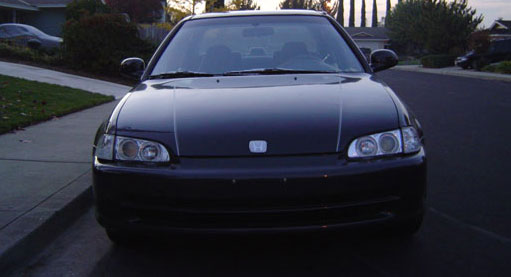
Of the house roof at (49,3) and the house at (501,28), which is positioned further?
the house at (501,28)

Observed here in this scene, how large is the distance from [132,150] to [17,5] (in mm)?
36051

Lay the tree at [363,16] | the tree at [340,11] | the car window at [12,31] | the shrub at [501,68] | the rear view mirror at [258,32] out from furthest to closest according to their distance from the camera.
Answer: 1. the tree at [363,16]
2. the tree at [340,11]
3. the shrub at [501,68]
4. the car window at [12,31]
5. the rear view mirror at [258,32]

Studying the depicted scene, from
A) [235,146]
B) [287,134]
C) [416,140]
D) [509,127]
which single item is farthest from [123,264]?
[509,127]

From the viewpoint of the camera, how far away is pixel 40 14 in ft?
132

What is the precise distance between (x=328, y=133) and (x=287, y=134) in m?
0.22

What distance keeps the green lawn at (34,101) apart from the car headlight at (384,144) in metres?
5.73

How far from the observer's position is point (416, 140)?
3334 millimetres

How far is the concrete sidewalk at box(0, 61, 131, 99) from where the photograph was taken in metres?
13.7

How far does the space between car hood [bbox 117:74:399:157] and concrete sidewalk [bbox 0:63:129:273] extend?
1059mm

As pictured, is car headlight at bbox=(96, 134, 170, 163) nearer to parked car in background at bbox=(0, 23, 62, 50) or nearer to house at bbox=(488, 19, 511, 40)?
parked car in background at bbox=(0, 23, 62, 50)

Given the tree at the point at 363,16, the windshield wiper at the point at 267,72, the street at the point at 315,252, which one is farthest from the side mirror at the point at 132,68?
the tree at the point at 363,16

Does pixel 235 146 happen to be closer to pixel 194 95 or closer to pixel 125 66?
pixel 194 95

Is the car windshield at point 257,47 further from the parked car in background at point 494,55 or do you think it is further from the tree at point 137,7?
the tree at point 137,7

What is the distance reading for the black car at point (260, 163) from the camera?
304 centimetres
